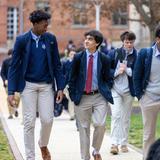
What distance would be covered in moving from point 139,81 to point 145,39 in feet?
141

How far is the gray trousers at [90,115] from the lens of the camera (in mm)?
9781

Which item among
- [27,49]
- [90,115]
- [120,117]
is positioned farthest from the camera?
[120,117]

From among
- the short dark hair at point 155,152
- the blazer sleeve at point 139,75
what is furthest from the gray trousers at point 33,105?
the short dark hair at point 155,152

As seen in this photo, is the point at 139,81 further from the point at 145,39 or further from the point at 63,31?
the point at 63,31

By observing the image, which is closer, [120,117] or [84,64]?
[84,64]

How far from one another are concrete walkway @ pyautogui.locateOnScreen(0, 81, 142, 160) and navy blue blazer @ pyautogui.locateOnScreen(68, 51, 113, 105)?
5.08 feet

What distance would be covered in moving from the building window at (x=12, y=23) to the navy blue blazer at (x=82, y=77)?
45401 mm

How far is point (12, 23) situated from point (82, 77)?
151 feet

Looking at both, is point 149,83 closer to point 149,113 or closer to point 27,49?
point 149,113

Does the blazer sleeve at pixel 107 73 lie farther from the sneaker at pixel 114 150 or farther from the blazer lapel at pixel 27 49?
the sneaker at pixel 114 150

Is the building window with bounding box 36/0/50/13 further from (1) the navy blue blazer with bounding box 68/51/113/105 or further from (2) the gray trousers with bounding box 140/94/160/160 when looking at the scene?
(2) the gray trousers with bounding box 140/94/160/160

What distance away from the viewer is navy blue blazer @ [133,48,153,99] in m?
9.09

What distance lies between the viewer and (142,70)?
9195mm

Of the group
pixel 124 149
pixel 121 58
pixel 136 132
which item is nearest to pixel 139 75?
pixel 121 58
